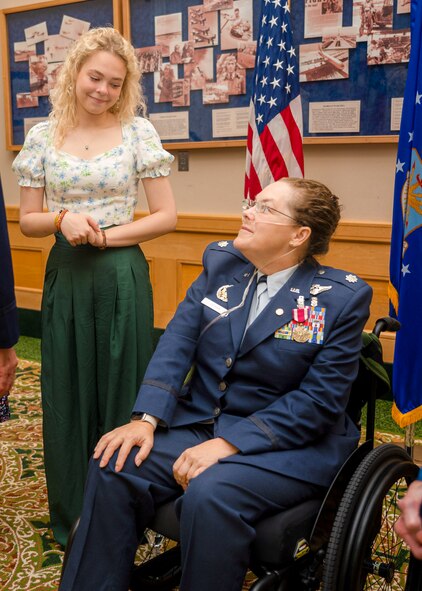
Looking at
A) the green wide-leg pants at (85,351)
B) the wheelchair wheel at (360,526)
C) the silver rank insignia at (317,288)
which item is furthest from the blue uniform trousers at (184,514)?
the green wide-leg pants at (85,351)

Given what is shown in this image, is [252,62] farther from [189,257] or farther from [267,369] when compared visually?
[267,369]

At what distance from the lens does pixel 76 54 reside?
2.47m

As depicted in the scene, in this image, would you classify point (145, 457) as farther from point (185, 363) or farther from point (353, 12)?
point (353, 12)

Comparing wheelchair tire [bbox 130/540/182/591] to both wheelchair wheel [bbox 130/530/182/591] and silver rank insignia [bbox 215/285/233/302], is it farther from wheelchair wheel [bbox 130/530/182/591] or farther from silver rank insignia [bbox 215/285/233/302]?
silver rank insignia [bbox 215/285/233/302]

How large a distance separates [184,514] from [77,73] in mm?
1576

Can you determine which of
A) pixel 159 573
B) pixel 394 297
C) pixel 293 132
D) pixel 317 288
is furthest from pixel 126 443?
pixel 293 132

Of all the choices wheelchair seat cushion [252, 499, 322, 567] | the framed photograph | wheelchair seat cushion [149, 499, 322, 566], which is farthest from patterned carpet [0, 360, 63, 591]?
the framed photograph

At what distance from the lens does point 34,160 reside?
2.56 metres

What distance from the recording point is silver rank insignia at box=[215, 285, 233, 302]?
2.11 metres

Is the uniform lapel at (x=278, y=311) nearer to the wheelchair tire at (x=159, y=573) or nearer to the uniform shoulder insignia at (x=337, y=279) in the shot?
the uniform shoulder insignia at (x=337, y=279)

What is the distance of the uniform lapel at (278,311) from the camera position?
1.99 meters

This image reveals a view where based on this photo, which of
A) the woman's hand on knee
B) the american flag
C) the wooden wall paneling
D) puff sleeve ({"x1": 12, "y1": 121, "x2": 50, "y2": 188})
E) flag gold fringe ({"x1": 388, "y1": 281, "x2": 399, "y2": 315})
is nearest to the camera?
the woman's hand on knee

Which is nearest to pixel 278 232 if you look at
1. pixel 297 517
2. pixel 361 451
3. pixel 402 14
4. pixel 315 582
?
pixel 361 451

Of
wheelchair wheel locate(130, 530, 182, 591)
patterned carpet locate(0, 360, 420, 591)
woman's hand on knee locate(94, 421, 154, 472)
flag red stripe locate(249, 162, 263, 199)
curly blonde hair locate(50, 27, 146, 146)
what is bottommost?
patterned carpet locate(0, 360, 420, 591)
